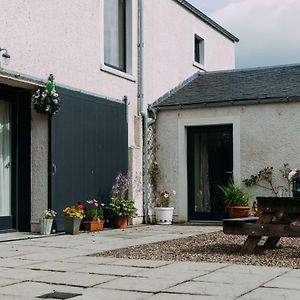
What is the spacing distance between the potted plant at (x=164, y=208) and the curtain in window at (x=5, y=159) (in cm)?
401

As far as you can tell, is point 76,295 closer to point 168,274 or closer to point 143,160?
point 168,274

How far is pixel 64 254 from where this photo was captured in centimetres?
782

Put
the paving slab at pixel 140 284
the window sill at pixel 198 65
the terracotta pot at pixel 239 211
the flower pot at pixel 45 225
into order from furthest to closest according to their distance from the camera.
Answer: the window sill at pixel 198 65, the terracotta pot at pixel 239 211, the flower pot at pixel 45 225, the paving slab at pixel 140 284

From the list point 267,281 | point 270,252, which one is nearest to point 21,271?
point 267,281

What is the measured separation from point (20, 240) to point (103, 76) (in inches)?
168

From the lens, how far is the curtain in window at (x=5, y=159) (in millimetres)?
10742

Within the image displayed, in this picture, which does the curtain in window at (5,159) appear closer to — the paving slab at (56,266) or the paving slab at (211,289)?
the paving slab at (56,266)

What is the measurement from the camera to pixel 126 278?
19.2ft

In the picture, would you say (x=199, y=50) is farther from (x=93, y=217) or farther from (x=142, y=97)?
(x=93, y=217)

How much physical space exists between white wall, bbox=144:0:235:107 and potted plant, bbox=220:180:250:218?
9.37 feet

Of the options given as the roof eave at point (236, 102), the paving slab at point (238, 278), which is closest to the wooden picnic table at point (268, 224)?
the paving slab at point (238, 278)

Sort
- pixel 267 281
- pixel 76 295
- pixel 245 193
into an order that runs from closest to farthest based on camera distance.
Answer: pixel 76 295 → pixel 267 281 → pixel 245 193

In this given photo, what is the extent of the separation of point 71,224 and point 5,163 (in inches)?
62.6

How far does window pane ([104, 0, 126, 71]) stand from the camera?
13203 mm
